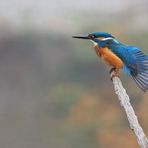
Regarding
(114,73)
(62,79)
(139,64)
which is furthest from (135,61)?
(62,79)

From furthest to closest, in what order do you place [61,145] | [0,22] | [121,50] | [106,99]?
[0,22] < [106,99] < [61,145] < [121,50]

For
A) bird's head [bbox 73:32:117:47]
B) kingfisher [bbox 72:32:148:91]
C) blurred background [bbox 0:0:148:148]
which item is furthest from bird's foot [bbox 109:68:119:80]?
blurred background [bbox 0:0:148:148]

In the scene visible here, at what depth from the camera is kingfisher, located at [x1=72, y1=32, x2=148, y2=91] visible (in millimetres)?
3287

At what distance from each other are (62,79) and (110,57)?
449 centimetres

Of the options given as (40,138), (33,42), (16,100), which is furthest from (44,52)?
(40,138)

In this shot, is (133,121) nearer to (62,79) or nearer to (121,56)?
(121,56)

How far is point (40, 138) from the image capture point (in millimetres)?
7062

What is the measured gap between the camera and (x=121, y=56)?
131 inches

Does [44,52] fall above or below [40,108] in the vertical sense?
above

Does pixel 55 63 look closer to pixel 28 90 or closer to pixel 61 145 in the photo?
pixel 28 90

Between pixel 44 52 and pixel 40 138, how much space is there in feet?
4.49

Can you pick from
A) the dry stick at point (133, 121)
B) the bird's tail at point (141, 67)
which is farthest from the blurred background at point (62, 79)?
the dry stick at point (133, 121)

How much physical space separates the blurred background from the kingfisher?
342 centimetres

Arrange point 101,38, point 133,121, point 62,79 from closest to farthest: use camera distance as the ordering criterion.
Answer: point 133,121, point 101,38, point 62,79
